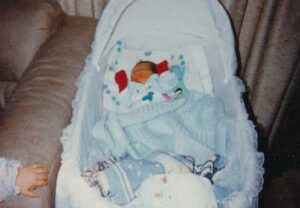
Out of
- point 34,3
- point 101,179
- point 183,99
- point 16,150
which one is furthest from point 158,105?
point 34,3

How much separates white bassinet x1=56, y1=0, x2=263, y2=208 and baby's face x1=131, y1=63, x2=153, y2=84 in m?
0.12

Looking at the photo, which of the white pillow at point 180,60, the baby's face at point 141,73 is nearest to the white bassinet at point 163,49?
the white pillow at point 180,60

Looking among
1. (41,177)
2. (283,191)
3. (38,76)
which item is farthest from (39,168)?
(283,191)

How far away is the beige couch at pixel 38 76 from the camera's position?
113cm

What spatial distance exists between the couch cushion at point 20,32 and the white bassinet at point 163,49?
0.30m

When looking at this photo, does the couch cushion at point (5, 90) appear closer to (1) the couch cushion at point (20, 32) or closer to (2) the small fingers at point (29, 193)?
(1) the couch cushion at point (20, 32)

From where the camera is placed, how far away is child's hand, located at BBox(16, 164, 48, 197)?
40.6 inches

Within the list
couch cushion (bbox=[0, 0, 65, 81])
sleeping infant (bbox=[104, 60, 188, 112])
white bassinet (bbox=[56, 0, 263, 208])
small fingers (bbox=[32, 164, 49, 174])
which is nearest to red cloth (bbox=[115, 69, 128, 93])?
sleeping infant (bbox=[104, 60, 188, 112])

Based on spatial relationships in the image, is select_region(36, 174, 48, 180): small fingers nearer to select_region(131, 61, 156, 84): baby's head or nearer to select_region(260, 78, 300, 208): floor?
select_region(131, 61, 156, 84): baby's head

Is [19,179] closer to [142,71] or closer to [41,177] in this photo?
[41,177]

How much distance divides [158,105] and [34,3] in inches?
29.0

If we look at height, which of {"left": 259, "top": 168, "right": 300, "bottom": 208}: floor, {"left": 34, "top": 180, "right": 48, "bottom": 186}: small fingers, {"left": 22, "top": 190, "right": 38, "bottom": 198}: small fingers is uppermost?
{"left": 34, "top": 180, "right": 48, "bottom": 186}: small fingers

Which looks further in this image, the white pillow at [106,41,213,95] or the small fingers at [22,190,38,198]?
the white pillow at [106,41,213,95]

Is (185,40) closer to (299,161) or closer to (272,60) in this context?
(272,60)
